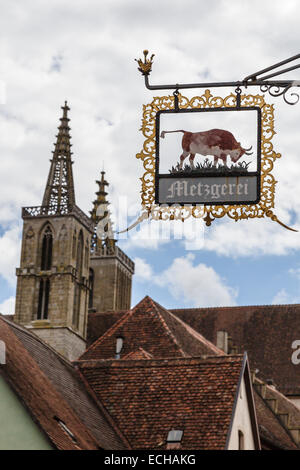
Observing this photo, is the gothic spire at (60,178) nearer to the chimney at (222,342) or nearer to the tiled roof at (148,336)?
the chimney at (222,342)

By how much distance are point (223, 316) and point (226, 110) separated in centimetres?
6102

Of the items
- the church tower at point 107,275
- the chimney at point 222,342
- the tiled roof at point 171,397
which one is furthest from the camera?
the church tower at point 107,275

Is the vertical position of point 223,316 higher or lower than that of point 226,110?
higher

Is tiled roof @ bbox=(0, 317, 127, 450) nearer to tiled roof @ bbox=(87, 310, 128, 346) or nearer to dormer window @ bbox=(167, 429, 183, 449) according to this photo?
dormer window @ bbox=(167, 429, 183, 449)

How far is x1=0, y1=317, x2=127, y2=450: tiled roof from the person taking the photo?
22.2 m

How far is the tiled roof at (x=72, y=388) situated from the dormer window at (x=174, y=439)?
120cm

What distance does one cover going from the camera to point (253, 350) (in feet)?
212

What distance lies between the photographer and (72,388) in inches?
948

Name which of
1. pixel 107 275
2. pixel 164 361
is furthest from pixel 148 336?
pixel 107 275

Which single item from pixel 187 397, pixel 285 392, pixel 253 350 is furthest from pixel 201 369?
pixel 253 350

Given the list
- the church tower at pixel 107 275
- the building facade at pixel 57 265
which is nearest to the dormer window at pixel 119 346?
the building facade at pixel 57 265

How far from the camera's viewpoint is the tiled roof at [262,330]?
6234 centimetres

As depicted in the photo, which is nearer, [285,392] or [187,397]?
[187,397]

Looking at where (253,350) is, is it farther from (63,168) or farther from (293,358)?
(63,168)
